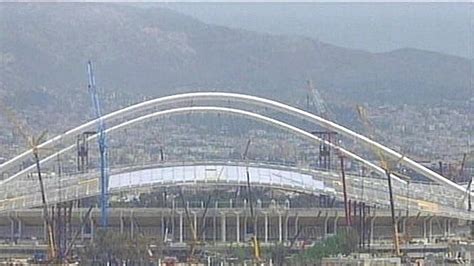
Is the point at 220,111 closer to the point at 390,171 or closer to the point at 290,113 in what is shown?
the point at 290,113

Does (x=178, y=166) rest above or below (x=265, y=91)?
below

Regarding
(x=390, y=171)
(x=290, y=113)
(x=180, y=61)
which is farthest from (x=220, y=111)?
(x=180, y=61)

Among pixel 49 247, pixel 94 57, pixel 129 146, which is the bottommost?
pixel 49 247

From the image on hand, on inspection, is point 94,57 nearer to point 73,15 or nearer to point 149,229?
point 73,15

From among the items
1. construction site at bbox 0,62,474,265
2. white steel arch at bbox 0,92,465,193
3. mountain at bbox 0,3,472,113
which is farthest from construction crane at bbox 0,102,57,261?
mountain at bbox 0,3,472,113

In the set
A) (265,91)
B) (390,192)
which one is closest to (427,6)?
(265,91)

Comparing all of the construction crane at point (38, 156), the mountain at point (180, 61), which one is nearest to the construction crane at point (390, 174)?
the construction crane at point (38, 156)

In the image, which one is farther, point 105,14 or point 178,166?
point 105,14
